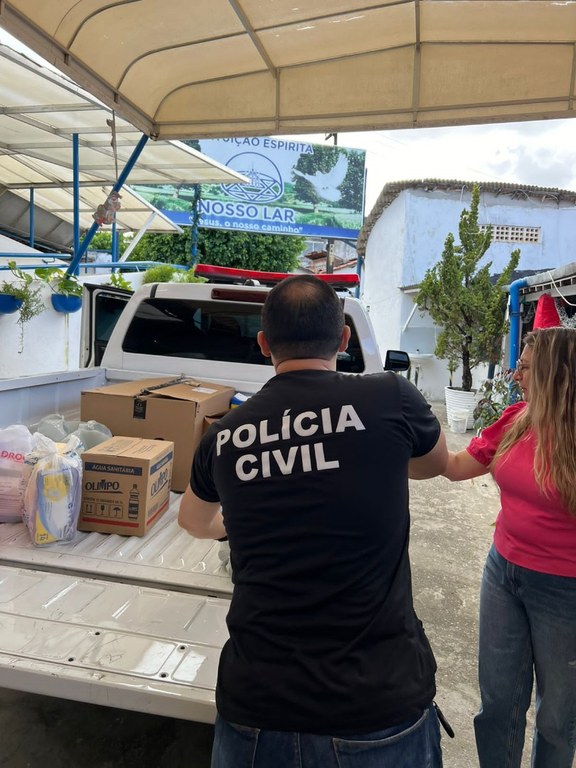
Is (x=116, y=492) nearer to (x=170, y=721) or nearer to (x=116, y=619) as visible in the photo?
(x=116, y=619)

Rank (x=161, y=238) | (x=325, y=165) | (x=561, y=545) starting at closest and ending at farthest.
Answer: (x=561, y=545)
(x=161, y=238)
(x=325, y=165)

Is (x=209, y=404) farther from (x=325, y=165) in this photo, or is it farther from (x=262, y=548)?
(x=325, y=165)

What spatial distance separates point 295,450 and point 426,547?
401 centimetres

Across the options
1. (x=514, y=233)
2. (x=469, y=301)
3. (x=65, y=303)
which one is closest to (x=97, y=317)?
(x=65, y=303)

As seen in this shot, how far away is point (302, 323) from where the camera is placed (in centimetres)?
126

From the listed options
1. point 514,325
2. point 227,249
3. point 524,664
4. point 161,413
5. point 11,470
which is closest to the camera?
point 524,664

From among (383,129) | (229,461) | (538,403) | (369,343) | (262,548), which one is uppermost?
(383,129)

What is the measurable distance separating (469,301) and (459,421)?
2.26m

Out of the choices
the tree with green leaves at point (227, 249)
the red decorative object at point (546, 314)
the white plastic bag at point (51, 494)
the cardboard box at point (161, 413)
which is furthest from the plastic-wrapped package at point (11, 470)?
the tree with green leaves at point (227, 249)

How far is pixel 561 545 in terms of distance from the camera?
167 cm

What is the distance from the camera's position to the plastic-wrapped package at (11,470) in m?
2.19

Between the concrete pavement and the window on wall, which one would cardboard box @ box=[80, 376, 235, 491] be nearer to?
the concrete pavement

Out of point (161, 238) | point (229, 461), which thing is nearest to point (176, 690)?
point (229, 461)

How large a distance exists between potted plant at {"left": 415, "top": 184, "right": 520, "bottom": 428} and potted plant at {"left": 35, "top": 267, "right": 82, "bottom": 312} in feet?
20.9
